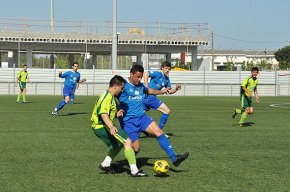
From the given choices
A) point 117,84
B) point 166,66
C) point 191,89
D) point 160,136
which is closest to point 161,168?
point 160,136

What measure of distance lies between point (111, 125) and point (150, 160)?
218 centimetres

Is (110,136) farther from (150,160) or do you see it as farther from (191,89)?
(191,89)

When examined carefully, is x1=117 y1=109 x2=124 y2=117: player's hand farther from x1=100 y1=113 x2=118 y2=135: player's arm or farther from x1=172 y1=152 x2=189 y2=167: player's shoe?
x1=172 y1=152 x2=189 y2=167: player's shoe

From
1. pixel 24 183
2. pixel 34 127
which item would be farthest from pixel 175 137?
pixel 24 183

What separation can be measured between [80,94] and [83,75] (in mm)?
1772

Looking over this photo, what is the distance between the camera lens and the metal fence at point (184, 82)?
46.2 meters

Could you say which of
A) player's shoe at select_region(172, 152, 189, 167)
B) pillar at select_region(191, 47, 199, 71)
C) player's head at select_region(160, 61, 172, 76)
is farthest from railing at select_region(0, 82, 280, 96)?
player's shoe at select_region(172, 152, 189, 167)

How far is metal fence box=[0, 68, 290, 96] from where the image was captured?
151 ft

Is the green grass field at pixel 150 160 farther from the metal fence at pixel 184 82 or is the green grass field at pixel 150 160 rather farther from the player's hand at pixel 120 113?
the metal fence at pixel 184 82

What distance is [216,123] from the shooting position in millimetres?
19062

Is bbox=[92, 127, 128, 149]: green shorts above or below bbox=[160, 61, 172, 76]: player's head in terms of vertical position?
below

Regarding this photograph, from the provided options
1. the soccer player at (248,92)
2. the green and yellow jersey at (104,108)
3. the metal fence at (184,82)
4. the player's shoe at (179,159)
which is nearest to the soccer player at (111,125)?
the green and yellow jersey at (104,108)

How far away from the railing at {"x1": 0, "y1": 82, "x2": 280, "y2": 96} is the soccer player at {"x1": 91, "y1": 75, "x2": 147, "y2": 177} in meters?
37.9

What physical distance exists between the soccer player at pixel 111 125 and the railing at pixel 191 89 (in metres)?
37.9
